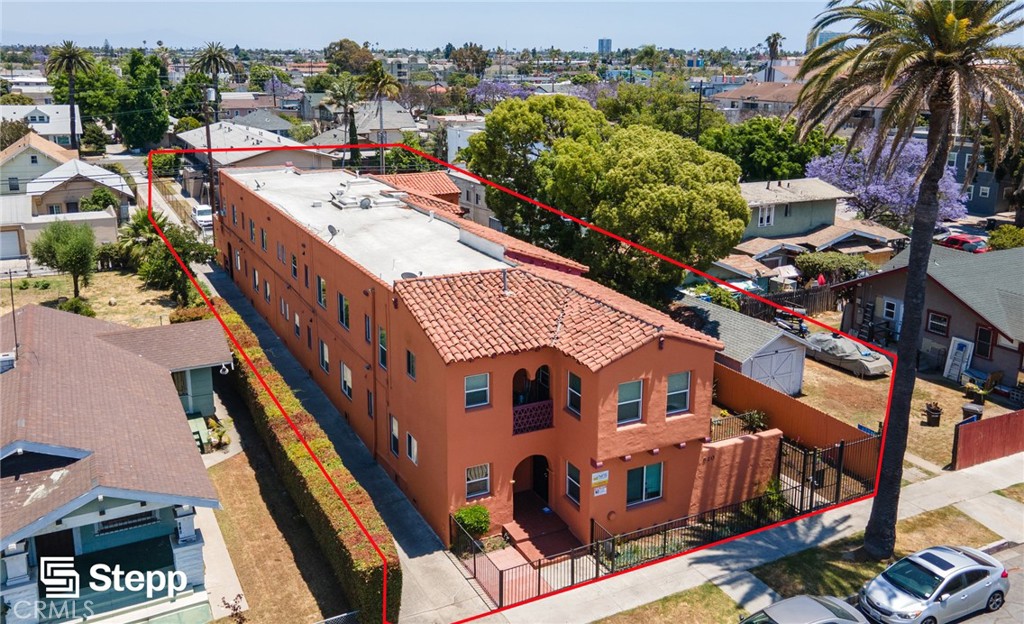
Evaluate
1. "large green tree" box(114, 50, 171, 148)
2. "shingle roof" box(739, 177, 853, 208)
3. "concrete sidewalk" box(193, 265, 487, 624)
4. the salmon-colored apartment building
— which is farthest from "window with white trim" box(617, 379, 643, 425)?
"large green tree" box(114, 50, 171, 148)

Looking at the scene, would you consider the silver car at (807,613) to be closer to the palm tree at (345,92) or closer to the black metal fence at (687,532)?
the black metal fence at (687,532)

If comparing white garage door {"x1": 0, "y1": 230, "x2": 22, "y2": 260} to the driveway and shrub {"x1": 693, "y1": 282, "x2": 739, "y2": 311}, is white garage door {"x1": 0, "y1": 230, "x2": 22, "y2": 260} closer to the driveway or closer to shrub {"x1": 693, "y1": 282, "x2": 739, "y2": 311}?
shrub {"x1": 693, "y1": 282, "x2": 739, "y2": 311}

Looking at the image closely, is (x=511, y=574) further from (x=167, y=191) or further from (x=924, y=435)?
(x=167, y=191)

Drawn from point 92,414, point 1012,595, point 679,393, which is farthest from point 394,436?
point 1012,595

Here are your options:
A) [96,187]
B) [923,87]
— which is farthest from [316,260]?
[96,187]

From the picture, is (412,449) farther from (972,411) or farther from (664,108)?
(664,108)

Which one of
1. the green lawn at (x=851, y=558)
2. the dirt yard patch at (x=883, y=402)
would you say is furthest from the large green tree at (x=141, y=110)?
the green lawn at (x=851, y=558)
